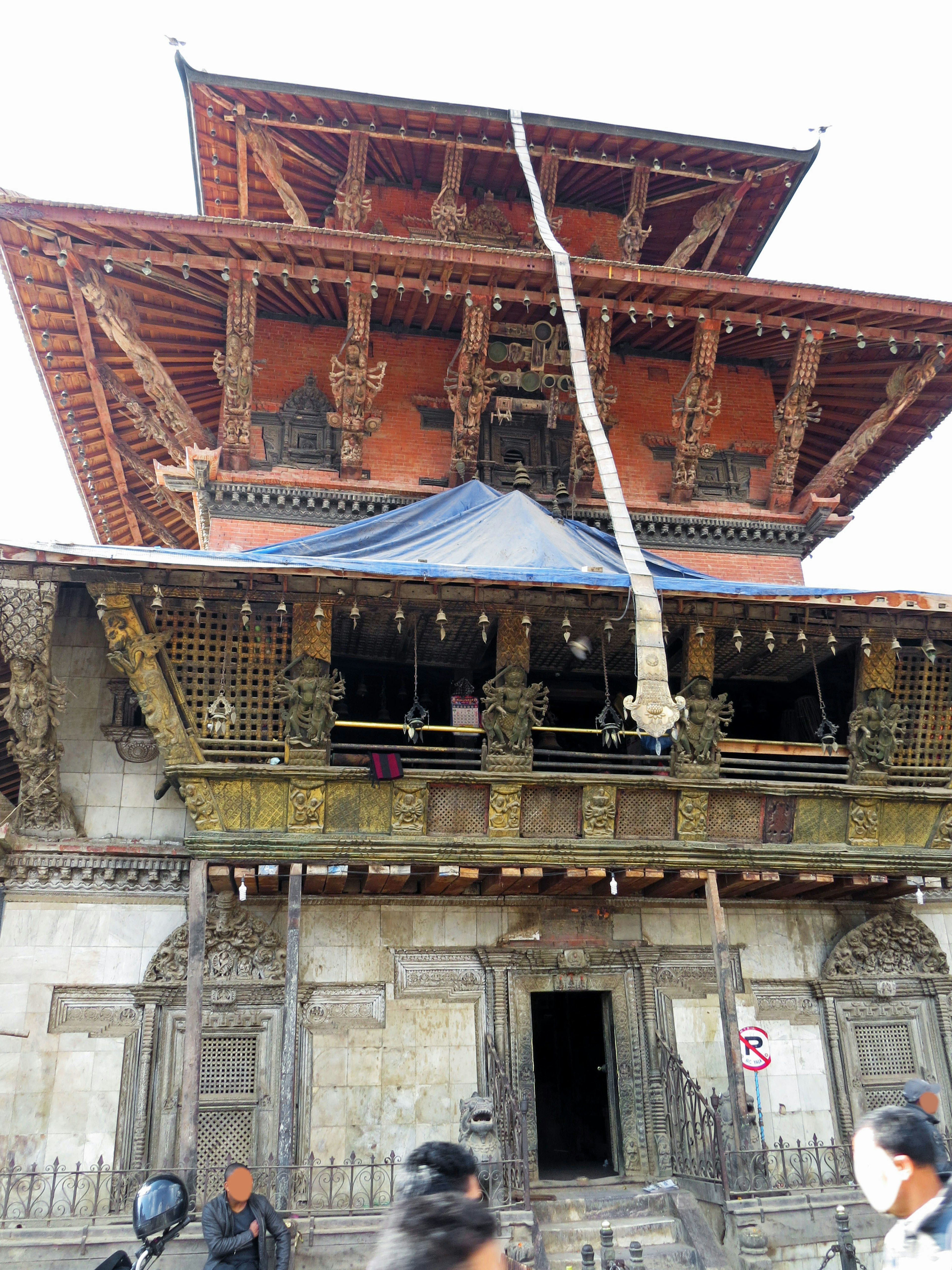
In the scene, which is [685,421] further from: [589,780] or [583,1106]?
[583,1106]

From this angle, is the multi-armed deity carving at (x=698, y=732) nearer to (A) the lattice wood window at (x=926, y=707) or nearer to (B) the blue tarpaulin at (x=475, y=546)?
(B) the blue tarpaulin at (x=475, y=546)

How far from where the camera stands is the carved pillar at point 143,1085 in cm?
879

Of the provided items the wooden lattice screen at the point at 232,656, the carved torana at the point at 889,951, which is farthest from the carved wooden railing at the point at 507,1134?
the carved torana at the point at 889,951

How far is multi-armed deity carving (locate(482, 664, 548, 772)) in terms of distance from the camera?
953cm

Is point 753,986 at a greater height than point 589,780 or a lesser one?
lesser

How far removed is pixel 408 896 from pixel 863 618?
5.41m

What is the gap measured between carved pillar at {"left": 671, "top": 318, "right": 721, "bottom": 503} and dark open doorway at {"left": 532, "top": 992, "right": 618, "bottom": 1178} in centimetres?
677

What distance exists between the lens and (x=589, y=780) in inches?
382

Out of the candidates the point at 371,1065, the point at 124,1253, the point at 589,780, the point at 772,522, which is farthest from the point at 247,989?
the point at 772,522

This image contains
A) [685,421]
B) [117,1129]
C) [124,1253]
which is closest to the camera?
[124,1253]

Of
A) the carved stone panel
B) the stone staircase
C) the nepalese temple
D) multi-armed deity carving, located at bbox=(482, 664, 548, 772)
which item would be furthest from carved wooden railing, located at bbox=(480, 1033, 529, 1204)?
multi-armed deity carving, located at bbox=(482, 664, 548, 772)

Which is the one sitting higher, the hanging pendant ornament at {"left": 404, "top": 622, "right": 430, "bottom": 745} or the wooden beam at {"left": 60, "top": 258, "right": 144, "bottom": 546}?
the wooden beam at {"left": 60, "top": 258, "right": 144, "bottom": 546}

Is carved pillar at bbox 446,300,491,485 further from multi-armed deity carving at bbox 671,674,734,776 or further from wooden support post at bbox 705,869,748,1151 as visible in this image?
wooden support post at bbox 705,869,748,1151

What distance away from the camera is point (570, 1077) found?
47.6 ft
